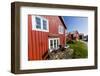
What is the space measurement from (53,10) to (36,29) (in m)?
0.19

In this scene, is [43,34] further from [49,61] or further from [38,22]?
[49,61]

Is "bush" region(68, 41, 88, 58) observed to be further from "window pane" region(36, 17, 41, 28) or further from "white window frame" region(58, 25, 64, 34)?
"window pane" region(36, 17, 41, 28)

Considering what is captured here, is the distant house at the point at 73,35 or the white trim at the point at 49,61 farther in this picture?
the distant house at the point at 73,35

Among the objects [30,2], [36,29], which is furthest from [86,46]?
[30,2]

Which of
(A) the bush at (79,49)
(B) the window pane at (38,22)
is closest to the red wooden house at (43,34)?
(B) the window pane at (38,22)

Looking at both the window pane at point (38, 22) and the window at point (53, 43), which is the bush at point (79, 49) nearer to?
the window at point (53, 43)

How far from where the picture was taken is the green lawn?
1727 mm

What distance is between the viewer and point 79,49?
1748mm

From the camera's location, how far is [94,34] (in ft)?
5.89

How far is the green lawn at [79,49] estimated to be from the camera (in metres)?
1.73

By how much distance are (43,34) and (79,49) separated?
319 mm

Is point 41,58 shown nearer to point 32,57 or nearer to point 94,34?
point 32,57

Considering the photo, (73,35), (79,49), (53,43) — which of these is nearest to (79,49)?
(79,49)

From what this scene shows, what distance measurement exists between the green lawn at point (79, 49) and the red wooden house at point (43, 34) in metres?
0.08
